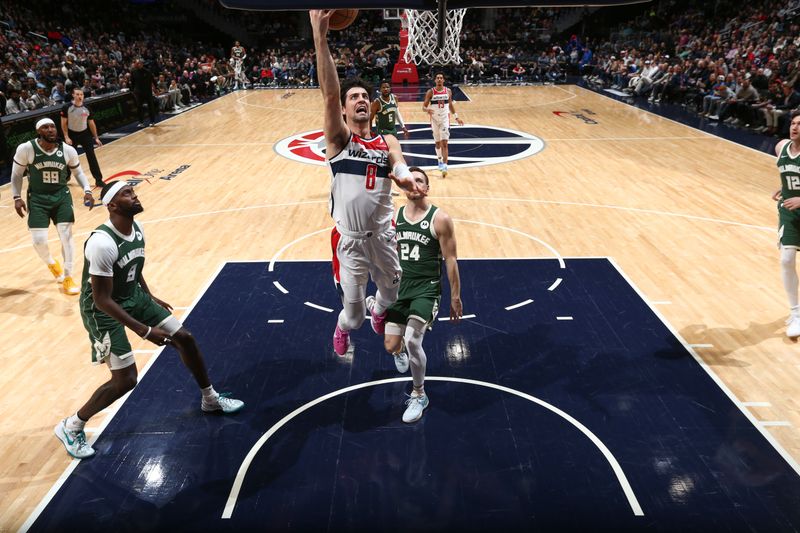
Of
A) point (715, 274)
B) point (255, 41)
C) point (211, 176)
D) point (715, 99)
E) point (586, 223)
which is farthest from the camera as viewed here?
point (255, 41)

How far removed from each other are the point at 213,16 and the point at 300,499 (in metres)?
38.8

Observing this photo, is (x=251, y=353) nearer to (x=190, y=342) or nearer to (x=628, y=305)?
(x=190, y=342)

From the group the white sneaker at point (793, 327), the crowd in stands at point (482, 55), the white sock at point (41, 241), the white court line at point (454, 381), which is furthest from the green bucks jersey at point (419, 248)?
the crowd in stands at point (482, 55)

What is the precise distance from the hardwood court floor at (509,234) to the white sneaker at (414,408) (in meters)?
1.87

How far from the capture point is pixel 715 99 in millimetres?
17531

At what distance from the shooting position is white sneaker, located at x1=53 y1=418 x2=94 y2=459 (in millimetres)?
4258

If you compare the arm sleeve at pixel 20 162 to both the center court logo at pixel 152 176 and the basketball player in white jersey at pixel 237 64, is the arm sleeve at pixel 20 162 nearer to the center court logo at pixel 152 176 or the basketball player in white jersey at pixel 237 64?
the center court logo at pixel 152 176

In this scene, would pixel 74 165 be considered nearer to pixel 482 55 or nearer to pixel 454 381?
pixel 454 381

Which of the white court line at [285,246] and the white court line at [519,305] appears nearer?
the white court line at [519,305]

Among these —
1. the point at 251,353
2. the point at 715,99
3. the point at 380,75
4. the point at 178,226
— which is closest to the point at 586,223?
the point at 251,353

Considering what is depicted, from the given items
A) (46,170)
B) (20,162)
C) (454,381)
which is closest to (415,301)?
(454,381)

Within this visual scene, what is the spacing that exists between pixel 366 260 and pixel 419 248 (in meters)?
0.47

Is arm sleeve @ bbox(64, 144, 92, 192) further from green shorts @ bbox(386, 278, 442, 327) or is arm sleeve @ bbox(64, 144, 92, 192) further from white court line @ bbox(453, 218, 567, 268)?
white court line @ bbox(453, 218, 567, 268)

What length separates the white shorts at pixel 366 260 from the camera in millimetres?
4410
